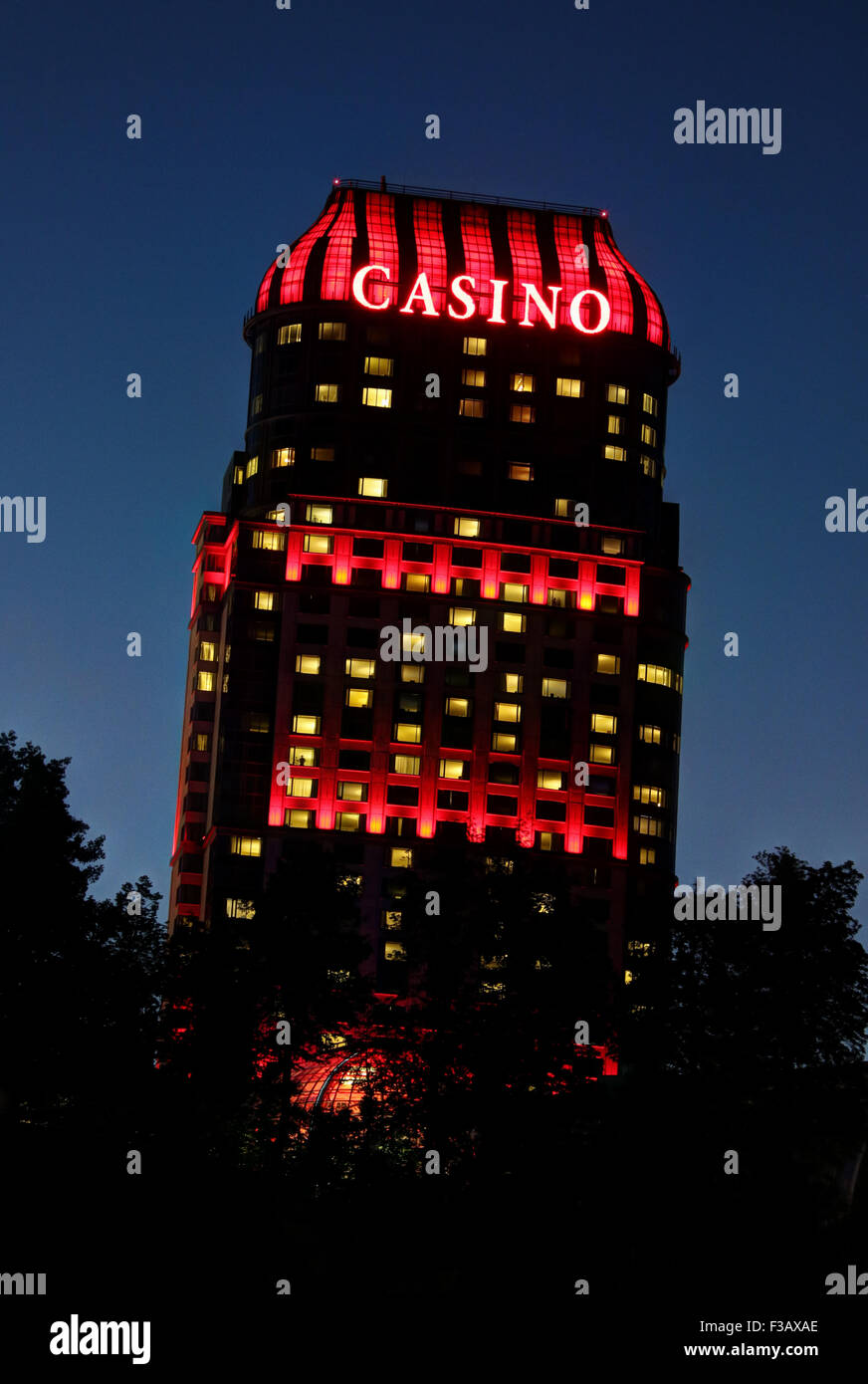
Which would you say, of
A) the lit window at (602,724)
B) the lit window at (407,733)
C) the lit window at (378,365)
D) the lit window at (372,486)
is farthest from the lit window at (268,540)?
the lit window at (602,724)

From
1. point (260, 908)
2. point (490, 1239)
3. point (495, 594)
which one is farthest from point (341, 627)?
point (490, 1239)

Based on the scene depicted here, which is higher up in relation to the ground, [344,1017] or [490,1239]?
[344,1017]

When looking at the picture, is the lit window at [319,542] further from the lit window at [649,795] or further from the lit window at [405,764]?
the lit window at [649,795]

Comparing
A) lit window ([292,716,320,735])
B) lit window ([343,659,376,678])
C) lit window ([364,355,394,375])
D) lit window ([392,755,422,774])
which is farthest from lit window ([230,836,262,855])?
lit window ([364,355,394,375])

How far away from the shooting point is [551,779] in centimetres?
19012

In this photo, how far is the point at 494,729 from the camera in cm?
18950

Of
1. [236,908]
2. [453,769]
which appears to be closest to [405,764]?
[453,769]

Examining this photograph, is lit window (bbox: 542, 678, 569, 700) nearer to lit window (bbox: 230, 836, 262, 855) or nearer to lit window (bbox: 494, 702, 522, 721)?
lit window (bbox: 494, 702, 522, 721)

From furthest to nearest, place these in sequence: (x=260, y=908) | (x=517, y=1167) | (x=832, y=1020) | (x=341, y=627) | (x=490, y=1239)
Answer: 1. (x=341, y=627)
2. (x=260, y=908)
3. (x=832, y=1020)
4. (x=517, y=1167)
5. (x=490, y=1239)

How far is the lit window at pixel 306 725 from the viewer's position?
185625mm

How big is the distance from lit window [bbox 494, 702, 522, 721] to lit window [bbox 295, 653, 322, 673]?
16.5 m

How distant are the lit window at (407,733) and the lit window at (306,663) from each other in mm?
8875
